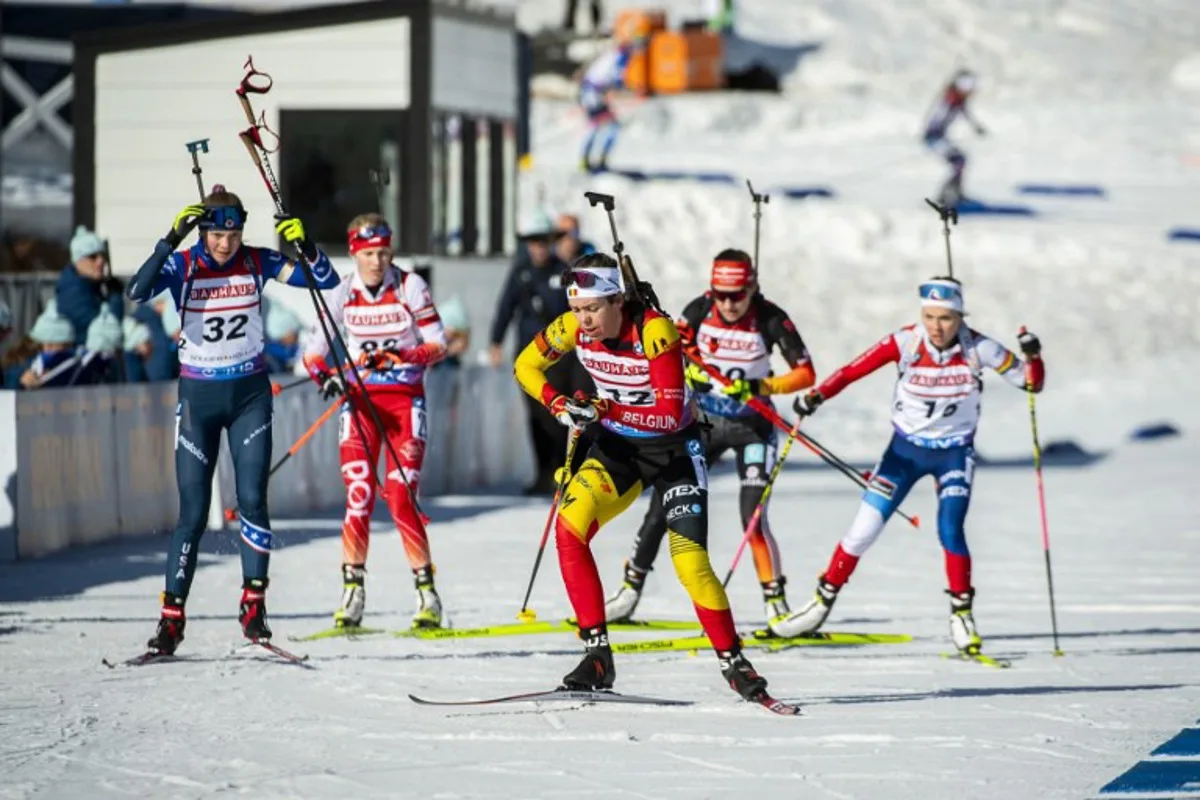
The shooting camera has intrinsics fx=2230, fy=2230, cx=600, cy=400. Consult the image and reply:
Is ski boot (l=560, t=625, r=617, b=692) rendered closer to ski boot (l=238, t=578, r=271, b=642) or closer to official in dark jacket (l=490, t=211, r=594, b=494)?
ski boot (l=238, t=578, r=271, b=642)

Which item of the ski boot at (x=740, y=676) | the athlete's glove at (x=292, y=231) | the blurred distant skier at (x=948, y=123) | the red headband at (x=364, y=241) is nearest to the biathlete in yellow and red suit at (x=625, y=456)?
the ski boot at (x=740, y=676)

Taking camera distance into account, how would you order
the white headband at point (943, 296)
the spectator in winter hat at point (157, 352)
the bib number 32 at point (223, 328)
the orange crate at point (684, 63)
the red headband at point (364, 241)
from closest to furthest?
the bib number 32 at point (223, 328) < the white headband at point (943, 296) < the red headband at point (364, 241) < the spectator in winter hat at point (157, 352) < the orange crate at point (684, 63)

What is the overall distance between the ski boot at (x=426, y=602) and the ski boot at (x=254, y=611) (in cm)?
109

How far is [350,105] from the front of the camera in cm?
2275

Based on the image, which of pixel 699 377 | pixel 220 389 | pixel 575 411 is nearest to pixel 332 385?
pixel 220 389

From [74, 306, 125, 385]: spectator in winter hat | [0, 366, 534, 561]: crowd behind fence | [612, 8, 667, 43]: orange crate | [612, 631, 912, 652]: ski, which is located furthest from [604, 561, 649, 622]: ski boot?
[612, 8, 667, 43]: orange crate

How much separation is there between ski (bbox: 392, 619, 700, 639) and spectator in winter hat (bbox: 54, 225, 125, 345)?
593 centimetres

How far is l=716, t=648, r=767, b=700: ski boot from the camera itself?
912 cm

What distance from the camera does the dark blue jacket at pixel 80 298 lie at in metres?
16.4

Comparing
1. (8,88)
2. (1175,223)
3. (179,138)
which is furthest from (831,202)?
(179,138)

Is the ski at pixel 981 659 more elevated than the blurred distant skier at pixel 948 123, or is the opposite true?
the blurred distant skier at pixel 948 123

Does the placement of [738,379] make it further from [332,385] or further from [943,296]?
[332,385]

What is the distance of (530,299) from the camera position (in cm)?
1908

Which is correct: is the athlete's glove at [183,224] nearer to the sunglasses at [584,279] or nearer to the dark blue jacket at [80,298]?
the sunglasses at [584,279]
